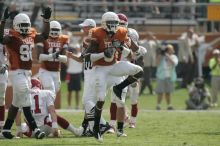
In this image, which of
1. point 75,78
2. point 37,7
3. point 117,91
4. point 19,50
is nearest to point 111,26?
point 117,91

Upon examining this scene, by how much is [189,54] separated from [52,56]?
1373 centimetres

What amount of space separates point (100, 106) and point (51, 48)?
8.69 ft

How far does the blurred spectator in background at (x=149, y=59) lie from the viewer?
2853cm

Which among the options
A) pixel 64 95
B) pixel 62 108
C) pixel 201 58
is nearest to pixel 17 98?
pixel 62 108

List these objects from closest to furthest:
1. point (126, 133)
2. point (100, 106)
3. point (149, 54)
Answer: point (100, 106), point (126, 133), point (149, 54)

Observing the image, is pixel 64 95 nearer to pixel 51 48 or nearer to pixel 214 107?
pixel 214 107

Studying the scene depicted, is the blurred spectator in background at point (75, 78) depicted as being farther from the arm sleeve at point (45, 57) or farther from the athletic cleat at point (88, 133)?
the athletic cleat at point (88, 133)

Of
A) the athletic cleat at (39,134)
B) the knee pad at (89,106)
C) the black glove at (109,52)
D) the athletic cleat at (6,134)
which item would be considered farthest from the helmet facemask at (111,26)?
the athletic cleat at (6,134)

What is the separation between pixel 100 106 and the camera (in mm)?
14375

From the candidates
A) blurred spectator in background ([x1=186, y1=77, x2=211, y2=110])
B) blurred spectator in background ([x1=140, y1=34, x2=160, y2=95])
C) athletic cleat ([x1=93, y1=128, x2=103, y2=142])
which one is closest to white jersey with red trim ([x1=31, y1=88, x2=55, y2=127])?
athletic cleat ([x1=93, y1=128, x2=103, y2=142])

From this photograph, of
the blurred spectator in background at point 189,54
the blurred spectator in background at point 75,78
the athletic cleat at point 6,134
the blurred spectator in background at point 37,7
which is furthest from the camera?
the blurred spectator in background at point 189,54

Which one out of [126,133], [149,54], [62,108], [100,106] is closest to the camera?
[100,106]

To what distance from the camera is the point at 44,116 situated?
15.6 m

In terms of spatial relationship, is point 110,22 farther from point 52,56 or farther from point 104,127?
point 52,56
